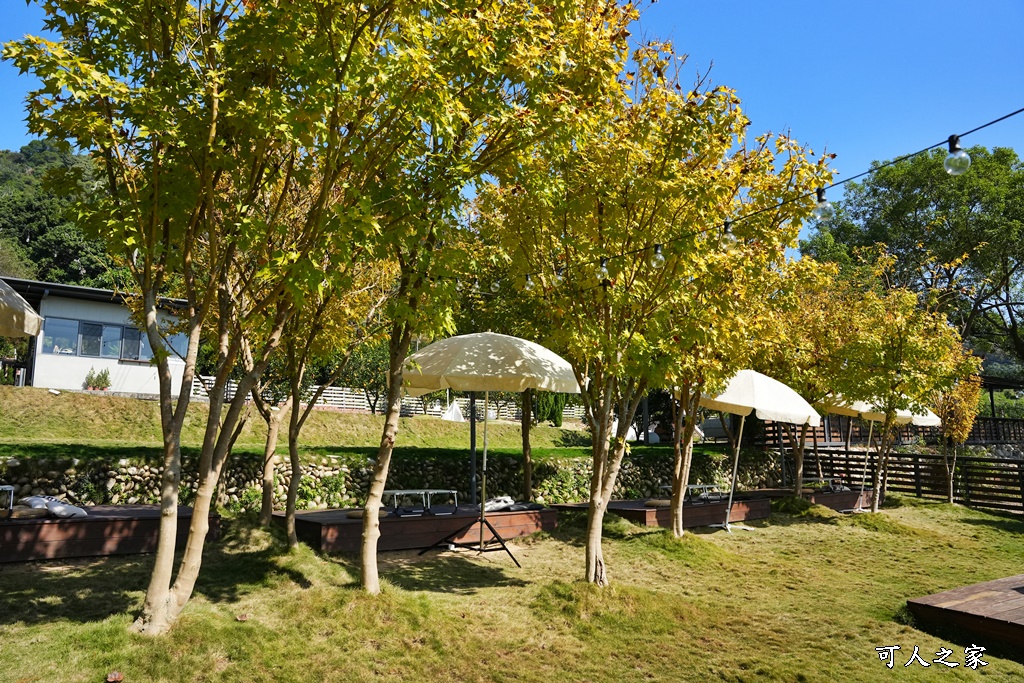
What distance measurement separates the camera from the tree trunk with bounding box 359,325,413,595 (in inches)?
257

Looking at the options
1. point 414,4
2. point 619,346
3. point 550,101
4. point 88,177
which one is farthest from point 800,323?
point 88,177

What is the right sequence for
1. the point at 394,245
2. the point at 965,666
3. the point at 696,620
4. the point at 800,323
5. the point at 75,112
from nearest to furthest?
the point at 75,112, the point at 965,666, the point at 394,245, the point at 696,620, the point at 800,323

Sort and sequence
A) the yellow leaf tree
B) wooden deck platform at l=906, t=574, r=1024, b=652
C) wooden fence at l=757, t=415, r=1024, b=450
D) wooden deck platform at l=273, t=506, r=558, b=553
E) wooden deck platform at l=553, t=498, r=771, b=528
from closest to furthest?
1. wooden deck platform at l=906, t=574, r=1024, b=652
2. the yellow leaf tree
3. wooden deck platform at l=273, t=506, r=558, b=553
4. wooden deck platform at l=553, t=498, r=771, b=528
5. wooden fence at l=757, t=415, r=1024, b=450

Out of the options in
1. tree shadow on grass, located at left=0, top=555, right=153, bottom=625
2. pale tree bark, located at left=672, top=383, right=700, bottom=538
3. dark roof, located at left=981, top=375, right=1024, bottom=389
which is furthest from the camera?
dark roof, located at left=981, top=375, right=1024, bottom=389

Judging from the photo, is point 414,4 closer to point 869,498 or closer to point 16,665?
point 16,665

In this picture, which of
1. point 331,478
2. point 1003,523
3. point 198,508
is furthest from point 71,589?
point 1003,523

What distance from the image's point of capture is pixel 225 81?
5.38 meters

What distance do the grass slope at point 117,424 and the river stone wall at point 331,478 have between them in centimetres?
307

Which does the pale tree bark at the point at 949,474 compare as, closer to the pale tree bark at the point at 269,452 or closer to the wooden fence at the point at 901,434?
the wooden fence at the point at 901,434

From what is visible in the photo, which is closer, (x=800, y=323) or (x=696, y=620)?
(x=696, y=620)

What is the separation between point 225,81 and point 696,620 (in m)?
6.37

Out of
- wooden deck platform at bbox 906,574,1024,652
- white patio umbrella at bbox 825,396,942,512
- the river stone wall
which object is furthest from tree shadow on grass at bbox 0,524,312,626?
white patio umbrella at bbox 825,396,942,512

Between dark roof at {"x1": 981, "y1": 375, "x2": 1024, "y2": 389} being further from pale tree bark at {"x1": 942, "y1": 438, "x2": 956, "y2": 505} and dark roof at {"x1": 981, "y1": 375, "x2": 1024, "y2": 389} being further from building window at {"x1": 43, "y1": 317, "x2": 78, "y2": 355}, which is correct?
building window at {"x1": 43, "y1": 317, "x2": 78, "y2": 355}

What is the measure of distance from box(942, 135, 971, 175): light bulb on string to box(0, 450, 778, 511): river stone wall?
1015cm
